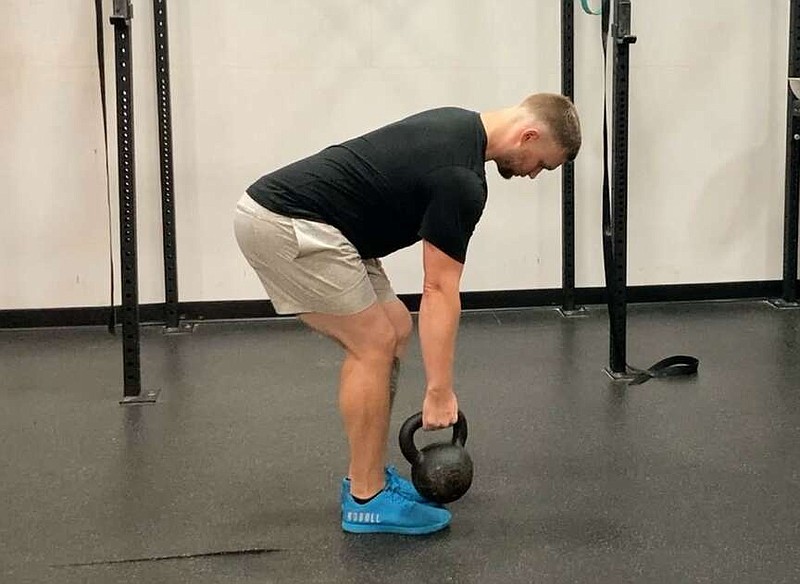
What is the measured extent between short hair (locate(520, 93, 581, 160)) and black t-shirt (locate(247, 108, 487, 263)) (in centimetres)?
13

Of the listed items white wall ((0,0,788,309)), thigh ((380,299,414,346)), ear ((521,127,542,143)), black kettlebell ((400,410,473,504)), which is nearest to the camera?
ear ((521,127,542,143))

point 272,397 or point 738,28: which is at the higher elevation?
point 738,28

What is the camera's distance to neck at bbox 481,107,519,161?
7.29 feet

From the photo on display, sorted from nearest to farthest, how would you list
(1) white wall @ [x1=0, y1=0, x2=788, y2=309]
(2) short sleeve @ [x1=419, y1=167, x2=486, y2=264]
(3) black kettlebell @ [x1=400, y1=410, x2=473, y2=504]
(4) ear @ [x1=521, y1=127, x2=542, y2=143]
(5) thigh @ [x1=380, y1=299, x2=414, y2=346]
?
(2) short sleeve @ [x1=419, y1=167, x2=486, y2=264] → (4) ear @ [x1=521, y1=127, x2=542, y2=143] → (3) black kettlebell @ [x1=400, y1=410, x2=473, y2=504] → (5) thigh @ [x1=380, y1=299, x2=414, y2=346] → (1) white wall @ [x1=0, y1=0, x2=788, y2=309]

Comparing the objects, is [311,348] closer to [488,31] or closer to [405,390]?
[405,390]

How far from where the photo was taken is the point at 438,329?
83.7 inches

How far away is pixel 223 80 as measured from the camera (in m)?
4.53

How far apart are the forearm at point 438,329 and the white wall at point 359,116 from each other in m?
2.60

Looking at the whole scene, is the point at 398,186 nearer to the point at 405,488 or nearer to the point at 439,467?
the point at 439,467

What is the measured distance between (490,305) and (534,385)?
1288mm

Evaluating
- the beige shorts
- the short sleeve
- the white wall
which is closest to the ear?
the short sleeve

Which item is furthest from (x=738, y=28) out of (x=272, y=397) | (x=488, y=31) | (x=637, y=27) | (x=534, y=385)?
(x=272, y=397)

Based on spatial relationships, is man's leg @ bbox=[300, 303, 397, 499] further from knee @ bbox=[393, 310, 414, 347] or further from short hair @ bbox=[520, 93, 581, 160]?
short hair @ bbox=[520, 93, 581, 160]

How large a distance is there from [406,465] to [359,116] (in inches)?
88.3
